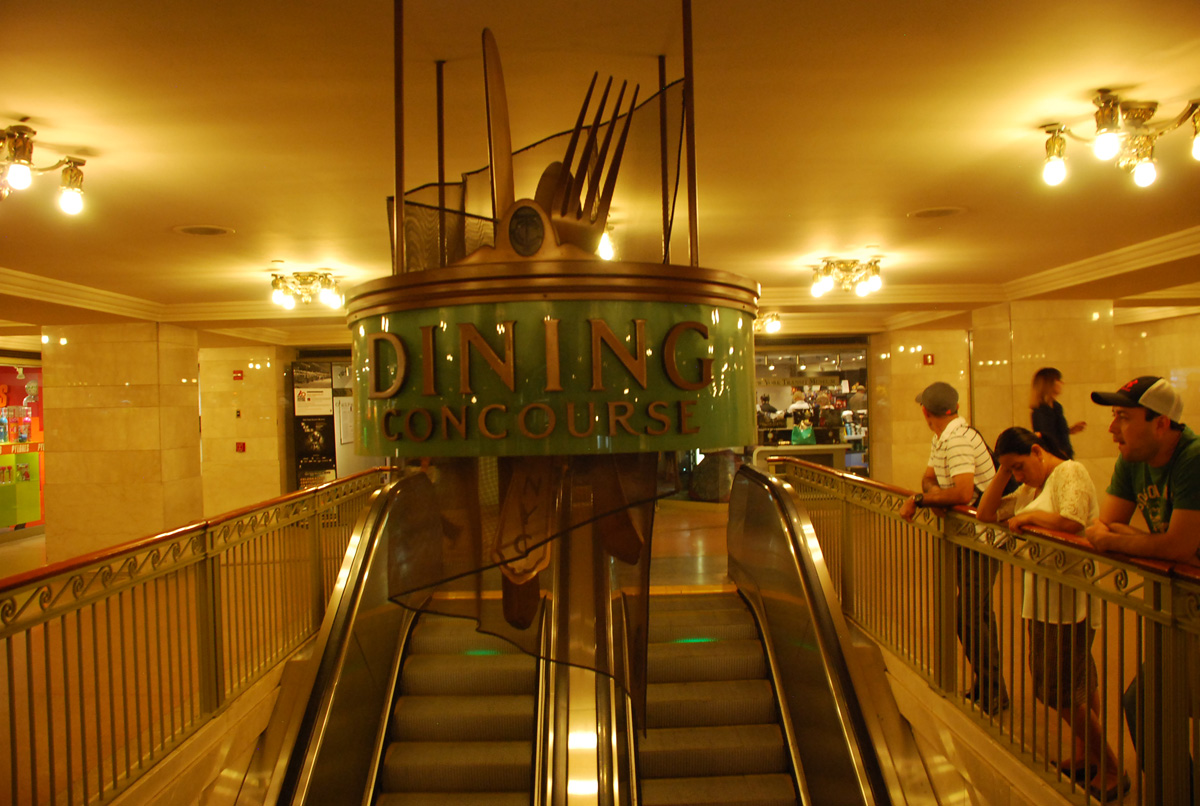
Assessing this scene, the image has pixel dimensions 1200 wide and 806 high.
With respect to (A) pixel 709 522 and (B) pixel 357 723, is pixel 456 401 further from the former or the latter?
(A) pixel 709 522

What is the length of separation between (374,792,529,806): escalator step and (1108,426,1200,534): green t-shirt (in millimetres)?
3201

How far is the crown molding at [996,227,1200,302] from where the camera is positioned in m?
6.20

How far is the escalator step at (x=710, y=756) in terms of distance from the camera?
4031 mm

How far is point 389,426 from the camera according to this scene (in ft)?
2.93

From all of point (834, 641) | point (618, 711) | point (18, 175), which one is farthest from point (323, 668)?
point (18, 175)

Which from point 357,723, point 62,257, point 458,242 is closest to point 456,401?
point 458,242

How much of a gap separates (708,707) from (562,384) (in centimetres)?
402

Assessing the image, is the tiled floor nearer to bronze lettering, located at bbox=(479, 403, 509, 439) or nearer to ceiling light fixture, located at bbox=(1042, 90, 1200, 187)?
ceiling light fixture, located at bbox=(1042, 90, 1200, 187)

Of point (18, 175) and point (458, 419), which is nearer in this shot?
point (458, 419)

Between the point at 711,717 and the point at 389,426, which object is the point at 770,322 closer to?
the point at 711,717

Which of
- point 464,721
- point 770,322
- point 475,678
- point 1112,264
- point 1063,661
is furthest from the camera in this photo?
point 770,322

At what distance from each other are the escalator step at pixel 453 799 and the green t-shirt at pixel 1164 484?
3.20 metres

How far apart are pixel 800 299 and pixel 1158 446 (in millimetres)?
6632

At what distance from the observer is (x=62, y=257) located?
603 cm
